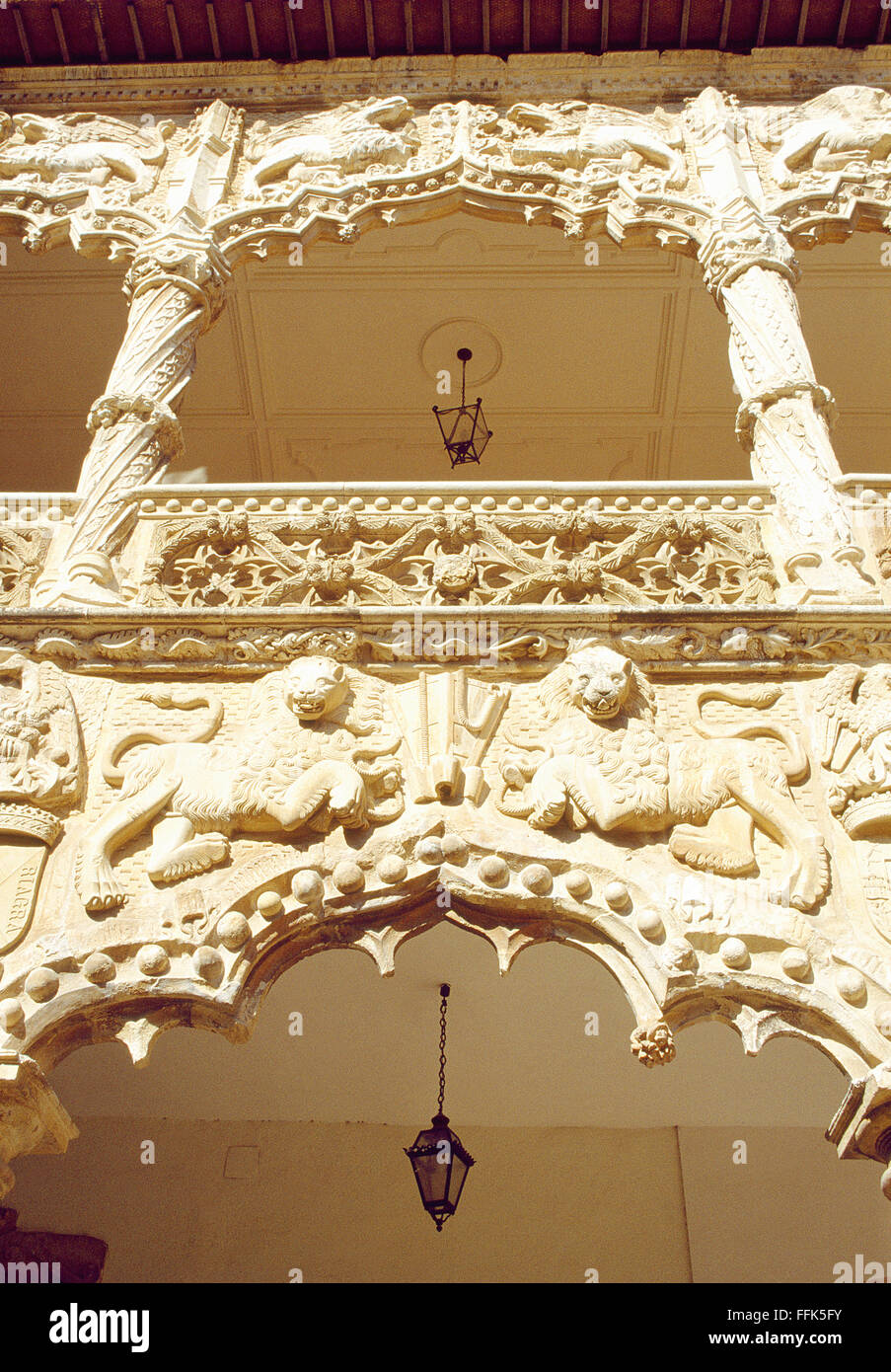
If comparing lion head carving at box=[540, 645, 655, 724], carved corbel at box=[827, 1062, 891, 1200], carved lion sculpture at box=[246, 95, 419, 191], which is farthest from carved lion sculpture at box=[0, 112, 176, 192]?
carved corbel at box=[827, 1062, 891, 1200]

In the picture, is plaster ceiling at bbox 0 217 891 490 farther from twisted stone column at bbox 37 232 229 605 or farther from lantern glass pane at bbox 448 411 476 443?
twisted stone column at bbox 37 232 229 605

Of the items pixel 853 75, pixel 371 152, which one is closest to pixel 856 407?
pixel 853 75

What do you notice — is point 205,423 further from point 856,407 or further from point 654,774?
point 654,774

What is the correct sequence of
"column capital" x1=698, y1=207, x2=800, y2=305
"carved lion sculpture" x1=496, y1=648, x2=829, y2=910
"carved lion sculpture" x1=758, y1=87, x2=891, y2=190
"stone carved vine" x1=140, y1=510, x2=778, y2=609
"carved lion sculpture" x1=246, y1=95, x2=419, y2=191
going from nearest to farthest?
"carved lion sculpture" x1=496, y1=648, x2=829, y2=910 → "stone carved vine" x1=140, y1=510, x2=778, y2=609 → "column capital" x1=698, y1=207, x2=800, y2=305 → "carved lion sculpture" x1=758, y1=87, x2=891, y2=190 → "carved lion sculpture" x1=246, y1=95, x2=419, y2=191

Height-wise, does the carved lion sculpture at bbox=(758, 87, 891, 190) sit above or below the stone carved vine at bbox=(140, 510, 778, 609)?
above

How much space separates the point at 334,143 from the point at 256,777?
4.65 meters

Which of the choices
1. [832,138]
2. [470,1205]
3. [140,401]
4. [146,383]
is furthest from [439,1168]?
[832,138]

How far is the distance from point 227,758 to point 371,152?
A: 4.38 m

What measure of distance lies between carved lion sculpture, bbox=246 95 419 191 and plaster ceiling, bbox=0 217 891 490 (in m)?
0.95

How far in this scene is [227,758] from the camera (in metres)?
3.90

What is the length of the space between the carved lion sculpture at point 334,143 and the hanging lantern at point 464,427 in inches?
71.9

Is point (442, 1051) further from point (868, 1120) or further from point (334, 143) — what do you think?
point (334, 143)

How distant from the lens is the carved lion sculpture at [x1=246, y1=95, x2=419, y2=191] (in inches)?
267

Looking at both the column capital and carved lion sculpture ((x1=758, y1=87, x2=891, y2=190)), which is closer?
the column capital
